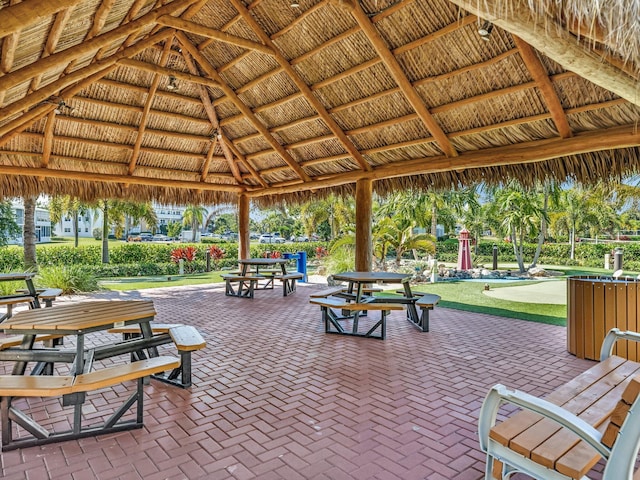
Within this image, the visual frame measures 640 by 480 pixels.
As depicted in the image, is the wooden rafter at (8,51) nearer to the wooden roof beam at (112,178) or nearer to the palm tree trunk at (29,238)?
the wooden roof beam at (112,178)

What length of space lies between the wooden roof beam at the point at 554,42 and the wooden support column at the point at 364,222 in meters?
6.08

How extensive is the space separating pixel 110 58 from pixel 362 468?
6853 mm

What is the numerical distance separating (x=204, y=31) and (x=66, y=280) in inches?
291

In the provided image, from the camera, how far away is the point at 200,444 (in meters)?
2.77

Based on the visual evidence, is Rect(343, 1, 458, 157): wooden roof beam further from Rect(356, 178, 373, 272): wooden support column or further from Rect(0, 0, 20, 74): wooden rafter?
Rect(0, 0, 20, 74): wooden rafter

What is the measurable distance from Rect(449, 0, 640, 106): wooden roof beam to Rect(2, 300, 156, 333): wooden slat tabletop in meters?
3.31

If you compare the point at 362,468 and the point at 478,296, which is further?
the point at 478,296

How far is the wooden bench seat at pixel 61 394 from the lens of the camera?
2604 millimetres

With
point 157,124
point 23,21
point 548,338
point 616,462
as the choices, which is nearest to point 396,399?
point 616,462

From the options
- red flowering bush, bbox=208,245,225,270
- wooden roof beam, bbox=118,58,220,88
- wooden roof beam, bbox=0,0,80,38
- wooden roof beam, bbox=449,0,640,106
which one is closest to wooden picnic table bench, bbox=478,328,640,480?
wooden roof beam, bbox=449,0,640,106

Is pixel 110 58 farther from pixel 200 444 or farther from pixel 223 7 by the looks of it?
pixel 200 444

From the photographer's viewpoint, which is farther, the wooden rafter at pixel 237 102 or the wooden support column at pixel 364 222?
the wooden support column at pixel 364 222

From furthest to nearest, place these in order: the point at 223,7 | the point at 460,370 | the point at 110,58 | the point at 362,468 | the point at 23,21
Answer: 1. the point at 223,7
2. the point at 110,58
3. the point at 460,370
4. the point at 23,21
5. the point at 362,468

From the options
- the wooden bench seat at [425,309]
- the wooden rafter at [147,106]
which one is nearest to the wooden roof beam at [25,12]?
the wooden bench seat at [425,309]
